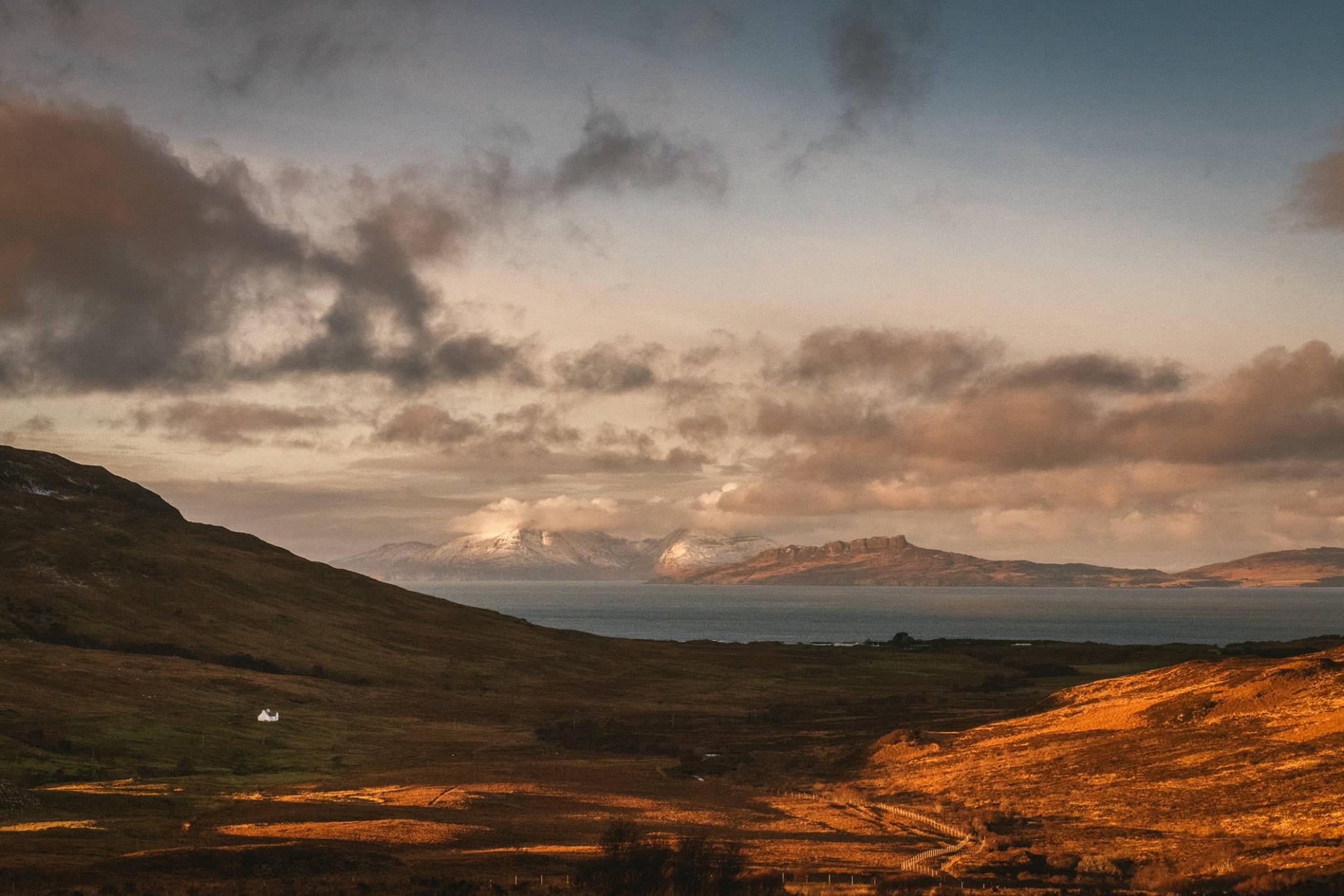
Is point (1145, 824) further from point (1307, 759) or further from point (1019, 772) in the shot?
point (1019, 772)

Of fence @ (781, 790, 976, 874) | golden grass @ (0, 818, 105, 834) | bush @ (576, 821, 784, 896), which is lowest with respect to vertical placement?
fence @ (781, 790, 976, 874)

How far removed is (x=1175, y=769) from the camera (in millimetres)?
70812

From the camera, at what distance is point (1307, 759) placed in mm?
65562

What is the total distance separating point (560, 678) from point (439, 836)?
112 m

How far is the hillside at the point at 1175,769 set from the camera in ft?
181

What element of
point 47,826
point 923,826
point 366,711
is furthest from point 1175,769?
point 366,711

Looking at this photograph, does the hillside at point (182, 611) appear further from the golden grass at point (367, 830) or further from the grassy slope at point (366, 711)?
the golden grass at point (367, 830)

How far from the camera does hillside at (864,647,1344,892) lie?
2175 inches

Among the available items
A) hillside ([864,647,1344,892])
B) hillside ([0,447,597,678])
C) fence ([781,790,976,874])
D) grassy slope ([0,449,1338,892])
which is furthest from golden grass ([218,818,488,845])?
hillside ([0,447,597,678])

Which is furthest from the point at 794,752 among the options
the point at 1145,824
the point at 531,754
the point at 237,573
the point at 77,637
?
the point at 237,573

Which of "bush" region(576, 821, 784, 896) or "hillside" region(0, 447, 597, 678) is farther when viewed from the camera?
"hillside" region(0, 447, 597, 678)

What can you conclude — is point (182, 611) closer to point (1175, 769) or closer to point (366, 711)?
point (366, 711)

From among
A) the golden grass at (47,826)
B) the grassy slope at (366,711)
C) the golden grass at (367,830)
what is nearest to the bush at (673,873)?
the grassy slope at (366,711)

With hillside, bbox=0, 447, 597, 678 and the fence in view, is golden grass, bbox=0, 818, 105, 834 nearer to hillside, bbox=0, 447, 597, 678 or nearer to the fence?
the fence
